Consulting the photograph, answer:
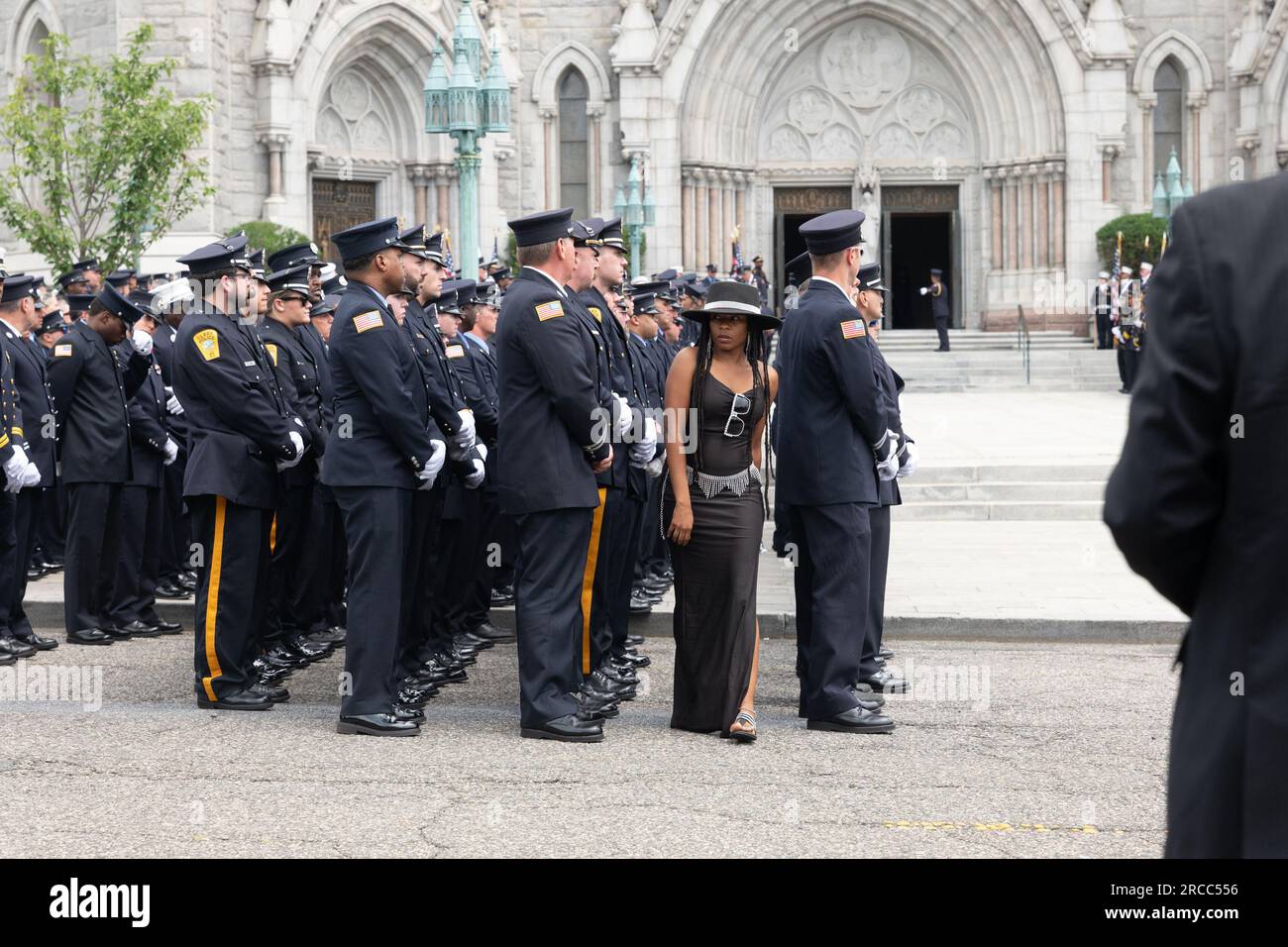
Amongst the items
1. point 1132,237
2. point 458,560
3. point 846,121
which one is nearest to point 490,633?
point 458,560

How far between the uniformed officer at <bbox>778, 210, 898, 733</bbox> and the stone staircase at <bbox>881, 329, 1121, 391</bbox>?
68.0 ft

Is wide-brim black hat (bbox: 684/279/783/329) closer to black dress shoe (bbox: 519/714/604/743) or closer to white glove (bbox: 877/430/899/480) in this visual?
white glove (bbox: 877/430/899/480)

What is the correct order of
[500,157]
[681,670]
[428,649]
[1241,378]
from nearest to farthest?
[1241,378] → [681,670] → [428,649] → [500,157]

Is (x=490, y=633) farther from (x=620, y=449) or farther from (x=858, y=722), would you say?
(x=858, y=722)

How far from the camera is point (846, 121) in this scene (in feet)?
110

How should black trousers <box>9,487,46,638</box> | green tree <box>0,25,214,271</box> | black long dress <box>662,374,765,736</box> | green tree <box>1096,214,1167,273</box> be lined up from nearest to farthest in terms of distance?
1. black long dress <box>662,374,765,736</box>
2. black trousers <box>9,487,46,638</box>
3. green tree <box>0,25,214,271</box>
4. green tree <box>1096,214,1167,273</box>

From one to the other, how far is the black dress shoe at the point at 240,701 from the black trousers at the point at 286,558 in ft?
3.80

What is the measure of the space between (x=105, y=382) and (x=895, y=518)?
7655 millimetres

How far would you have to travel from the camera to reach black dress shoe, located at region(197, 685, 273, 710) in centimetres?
801

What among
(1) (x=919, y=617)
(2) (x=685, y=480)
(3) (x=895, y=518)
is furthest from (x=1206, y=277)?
(3) (x=895, y=518)

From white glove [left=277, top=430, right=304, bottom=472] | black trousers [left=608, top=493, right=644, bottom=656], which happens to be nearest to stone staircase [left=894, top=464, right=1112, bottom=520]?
black trousers [left=608, top=493, right=644, bottom=656]

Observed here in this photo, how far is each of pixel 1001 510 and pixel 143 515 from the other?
8291 millimetres

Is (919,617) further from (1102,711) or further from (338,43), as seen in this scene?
(338,43)

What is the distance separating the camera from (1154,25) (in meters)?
32.1
